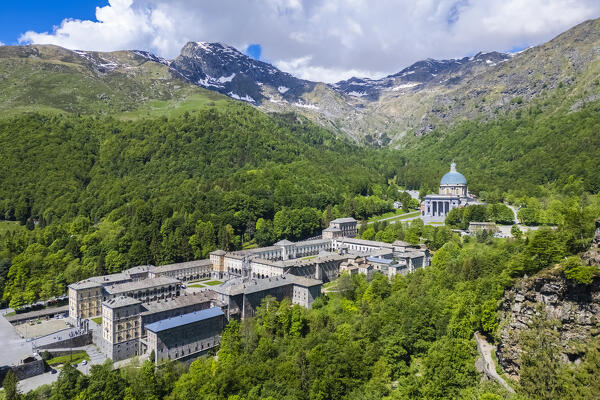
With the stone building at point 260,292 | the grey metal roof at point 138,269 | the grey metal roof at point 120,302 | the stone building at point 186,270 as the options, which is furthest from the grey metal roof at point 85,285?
the stone building at point 260,292

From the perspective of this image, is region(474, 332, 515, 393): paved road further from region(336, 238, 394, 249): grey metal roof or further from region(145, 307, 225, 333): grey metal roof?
region(336, 238, 394, 249): grey metal roof

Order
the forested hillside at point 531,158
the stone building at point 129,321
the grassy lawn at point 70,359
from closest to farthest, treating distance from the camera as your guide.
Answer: the grassy lawn at point 70,359 < the stone building at point 129,321 < the forested hillside at point 531,158

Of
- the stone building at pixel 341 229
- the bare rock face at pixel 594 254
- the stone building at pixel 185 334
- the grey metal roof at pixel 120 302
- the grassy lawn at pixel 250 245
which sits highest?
the bare rock face at pixel 594 254

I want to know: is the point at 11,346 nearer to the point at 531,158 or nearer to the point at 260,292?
the point at 260,292

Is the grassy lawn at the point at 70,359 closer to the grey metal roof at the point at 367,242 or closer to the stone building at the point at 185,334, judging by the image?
the stone building at the point at 185,334

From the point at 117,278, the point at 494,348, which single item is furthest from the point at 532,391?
the point at 117,278

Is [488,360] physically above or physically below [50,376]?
above

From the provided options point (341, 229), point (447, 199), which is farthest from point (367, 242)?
point (447, 199)
